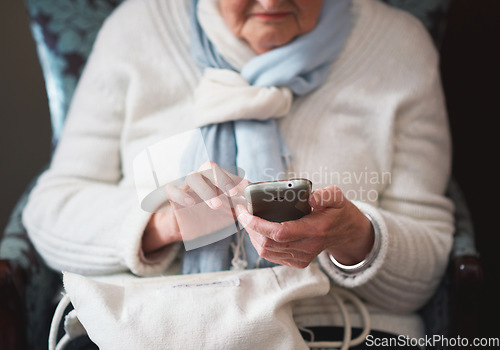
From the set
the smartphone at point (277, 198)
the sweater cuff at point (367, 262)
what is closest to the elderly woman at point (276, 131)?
the sweater cuff at point (367, 262)

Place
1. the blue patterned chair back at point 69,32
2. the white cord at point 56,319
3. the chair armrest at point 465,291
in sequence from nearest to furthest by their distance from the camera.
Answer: the white cord at point 56,319
the chair armrest at point 465,291
the blue patterned chair back at point 69,32

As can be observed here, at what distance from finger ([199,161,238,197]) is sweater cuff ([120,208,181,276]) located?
229 millimetres

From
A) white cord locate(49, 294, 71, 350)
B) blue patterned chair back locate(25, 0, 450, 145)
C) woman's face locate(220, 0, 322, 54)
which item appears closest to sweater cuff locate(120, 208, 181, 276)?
white cord locate(49, 294, 71, 350)

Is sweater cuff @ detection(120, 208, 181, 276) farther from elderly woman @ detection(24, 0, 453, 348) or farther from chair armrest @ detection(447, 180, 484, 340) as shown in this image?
chair armrest @ detection(447, 180, 484, 340)

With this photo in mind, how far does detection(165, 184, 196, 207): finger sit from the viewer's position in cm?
59

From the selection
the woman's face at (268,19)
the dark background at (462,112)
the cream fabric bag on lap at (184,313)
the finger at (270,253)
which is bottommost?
the dark background at (462,112)

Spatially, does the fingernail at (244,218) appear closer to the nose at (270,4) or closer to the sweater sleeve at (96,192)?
the sweater sleeve at (96,192)

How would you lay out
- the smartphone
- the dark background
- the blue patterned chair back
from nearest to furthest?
the smartphone → the blue patterned chair back → the dark background

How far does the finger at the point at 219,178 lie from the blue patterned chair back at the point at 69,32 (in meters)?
0.75

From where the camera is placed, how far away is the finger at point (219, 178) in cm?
56

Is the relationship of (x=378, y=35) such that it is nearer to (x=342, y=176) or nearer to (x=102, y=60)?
(x=342, y=176)

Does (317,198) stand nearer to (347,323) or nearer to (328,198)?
(328,198)

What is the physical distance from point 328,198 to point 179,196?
20cm

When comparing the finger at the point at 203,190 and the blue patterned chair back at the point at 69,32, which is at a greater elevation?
the finger at the point at 203,190
